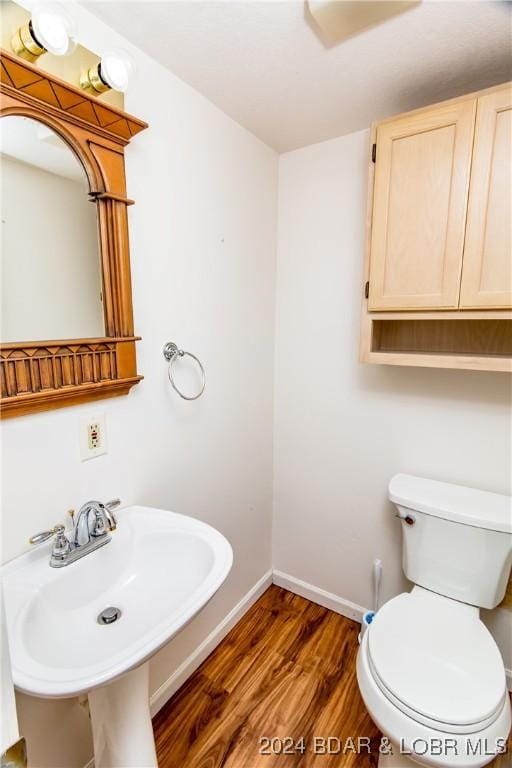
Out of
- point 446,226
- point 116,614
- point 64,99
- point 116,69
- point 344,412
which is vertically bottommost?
point 116,614

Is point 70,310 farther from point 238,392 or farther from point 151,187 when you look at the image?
point 238,392

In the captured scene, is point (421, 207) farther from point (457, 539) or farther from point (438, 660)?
point (438, 660)

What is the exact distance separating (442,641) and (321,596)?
86cm

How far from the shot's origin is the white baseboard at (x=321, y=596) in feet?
6.13

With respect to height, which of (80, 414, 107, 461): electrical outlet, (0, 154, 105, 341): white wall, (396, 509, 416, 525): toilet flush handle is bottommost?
(396, 509, 416, 525): toilet flush handle

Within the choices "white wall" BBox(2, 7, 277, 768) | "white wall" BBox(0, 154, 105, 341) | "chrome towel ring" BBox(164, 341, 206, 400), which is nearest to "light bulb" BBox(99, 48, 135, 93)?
"white wall" BBox(2, 7, 277, 768)

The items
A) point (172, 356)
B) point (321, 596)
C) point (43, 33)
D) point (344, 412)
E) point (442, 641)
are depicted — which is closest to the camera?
point (43, 33)

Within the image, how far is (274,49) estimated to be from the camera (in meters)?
1.13

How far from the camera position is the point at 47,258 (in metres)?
0.97

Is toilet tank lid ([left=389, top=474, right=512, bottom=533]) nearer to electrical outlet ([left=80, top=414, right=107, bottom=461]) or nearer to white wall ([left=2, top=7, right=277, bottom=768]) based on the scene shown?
white wall ([left=2, top=7, right=277, bottom=768])

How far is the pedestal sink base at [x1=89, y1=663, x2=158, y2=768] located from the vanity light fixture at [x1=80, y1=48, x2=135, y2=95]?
149cm

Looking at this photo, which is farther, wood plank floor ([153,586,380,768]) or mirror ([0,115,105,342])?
wood plank floor ([153,586,380,768])

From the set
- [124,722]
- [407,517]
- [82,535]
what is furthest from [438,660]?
[82,535]

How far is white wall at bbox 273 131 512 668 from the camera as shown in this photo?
1.49m
